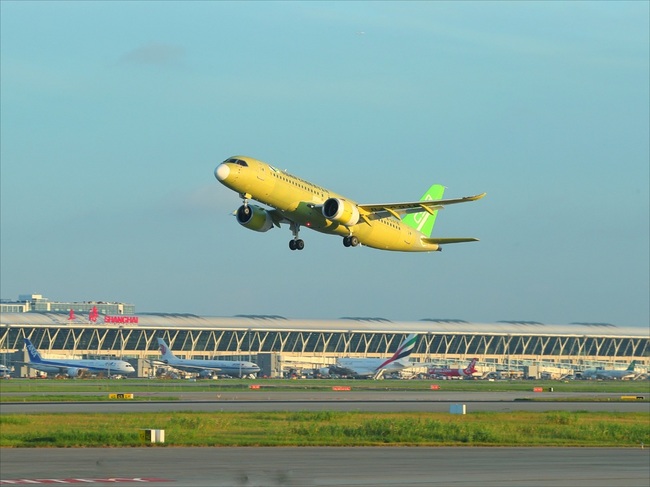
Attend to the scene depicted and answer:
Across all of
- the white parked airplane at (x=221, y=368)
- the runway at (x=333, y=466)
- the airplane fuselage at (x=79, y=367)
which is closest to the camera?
the runway at (x=333, y=466)

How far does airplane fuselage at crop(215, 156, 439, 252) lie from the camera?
6400 cm

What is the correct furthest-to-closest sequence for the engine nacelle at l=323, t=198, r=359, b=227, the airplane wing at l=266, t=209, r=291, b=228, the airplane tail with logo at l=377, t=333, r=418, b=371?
the airplane tail with logo at l=377, t=333, r=418, b=371 → the airplane wing at l=266, t=209, r=291, b=228 → the engine nacelle at l=323, t=198, r=359, b=227

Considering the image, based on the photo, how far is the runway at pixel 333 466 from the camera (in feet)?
Answer: 132

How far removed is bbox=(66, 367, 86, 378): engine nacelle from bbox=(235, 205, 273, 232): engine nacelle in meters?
122

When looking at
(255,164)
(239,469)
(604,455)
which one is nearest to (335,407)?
(255,164)

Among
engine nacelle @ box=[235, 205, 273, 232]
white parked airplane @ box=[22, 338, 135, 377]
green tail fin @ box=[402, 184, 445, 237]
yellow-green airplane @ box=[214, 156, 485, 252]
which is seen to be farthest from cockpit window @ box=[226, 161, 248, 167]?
white parked airplane @ box=[22, 338, 135, 377]

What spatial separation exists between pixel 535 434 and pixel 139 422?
83.9 ft

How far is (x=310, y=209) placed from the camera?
69.2m

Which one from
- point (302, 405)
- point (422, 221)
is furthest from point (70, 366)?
point (422, 221)

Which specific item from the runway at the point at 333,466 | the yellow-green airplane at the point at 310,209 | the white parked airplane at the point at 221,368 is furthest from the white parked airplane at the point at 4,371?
the runway at the point at 333,466

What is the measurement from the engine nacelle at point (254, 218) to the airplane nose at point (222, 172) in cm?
671

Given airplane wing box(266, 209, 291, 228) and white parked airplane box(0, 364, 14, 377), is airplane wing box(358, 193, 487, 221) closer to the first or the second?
airplane wing box(266, 209, 291, 228)

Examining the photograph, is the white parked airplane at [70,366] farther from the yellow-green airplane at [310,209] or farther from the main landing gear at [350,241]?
the main landing gear at [350,241]

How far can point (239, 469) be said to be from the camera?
44094mm
